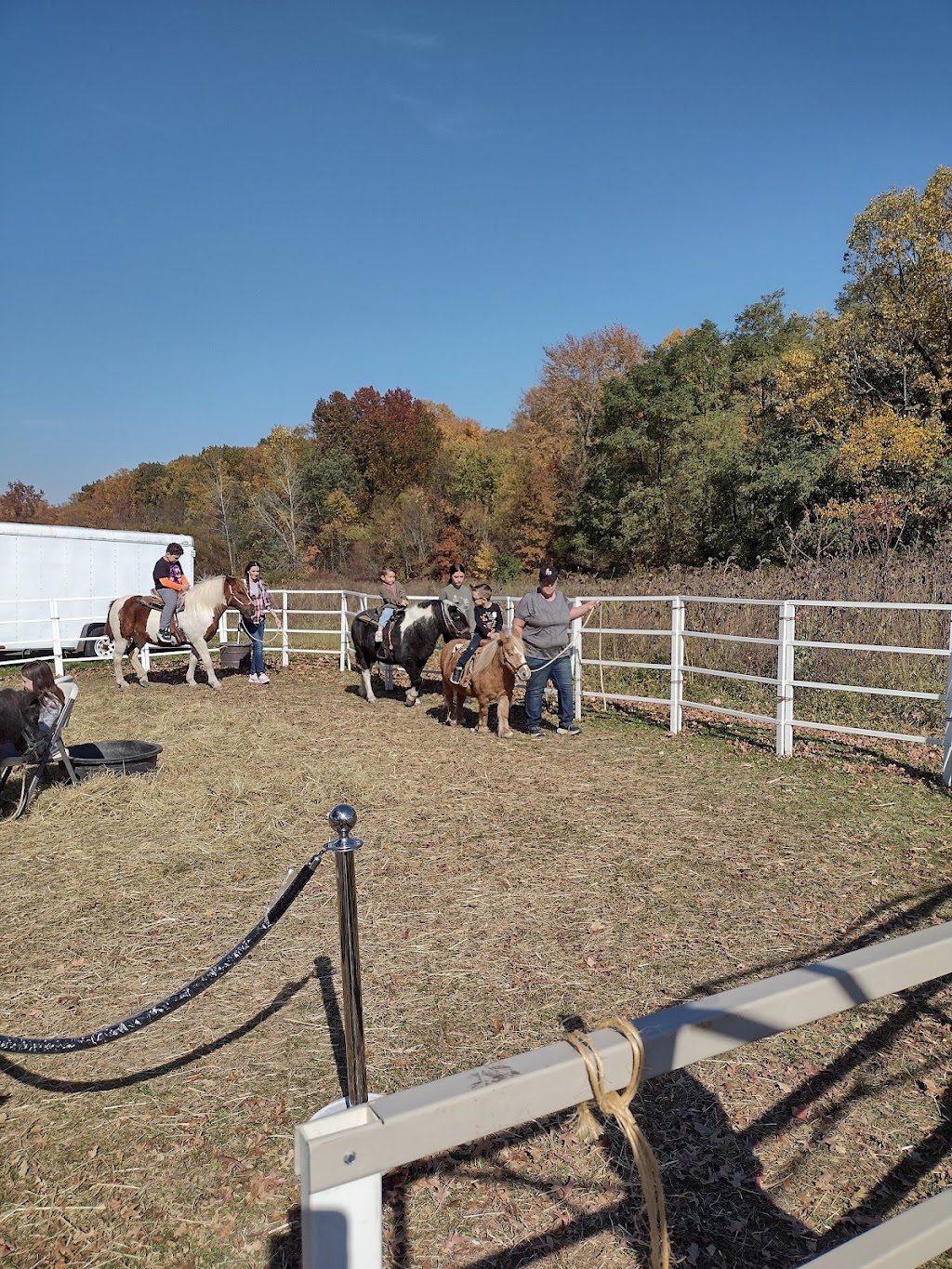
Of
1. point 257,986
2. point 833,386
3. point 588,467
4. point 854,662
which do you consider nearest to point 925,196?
point 833,386

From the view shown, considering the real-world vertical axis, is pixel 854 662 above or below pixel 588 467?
below

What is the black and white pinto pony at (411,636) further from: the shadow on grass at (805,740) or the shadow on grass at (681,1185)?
the shadow on grass at (681,1185)

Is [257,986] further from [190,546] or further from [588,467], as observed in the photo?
[588,467]

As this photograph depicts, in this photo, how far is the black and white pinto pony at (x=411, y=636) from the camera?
10945 millimetres

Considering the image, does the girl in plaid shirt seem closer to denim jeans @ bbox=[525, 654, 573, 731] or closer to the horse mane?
the horse mane

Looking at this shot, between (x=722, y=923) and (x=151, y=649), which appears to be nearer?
(x=722, y=923)

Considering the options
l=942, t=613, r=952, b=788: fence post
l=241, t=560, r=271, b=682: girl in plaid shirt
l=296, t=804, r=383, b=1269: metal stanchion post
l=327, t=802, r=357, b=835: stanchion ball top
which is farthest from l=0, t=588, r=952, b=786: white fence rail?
l=296, t=804, r=383, b=1269: metal stanchion post

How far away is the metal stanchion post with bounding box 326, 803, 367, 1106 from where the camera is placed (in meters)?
1.82

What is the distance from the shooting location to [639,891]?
195 inches

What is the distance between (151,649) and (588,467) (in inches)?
884

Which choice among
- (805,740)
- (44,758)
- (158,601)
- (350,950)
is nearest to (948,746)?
(805,740)

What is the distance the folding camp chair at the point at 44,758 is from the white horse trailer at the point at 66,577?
923 cm

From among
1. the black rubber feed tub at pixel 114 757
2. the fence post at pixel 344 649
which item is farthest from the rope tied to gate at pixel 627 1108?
the fence post at pixel 344 649

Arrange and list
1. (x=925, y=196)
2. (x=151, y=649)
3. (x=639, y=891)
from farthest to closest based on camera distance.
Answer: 1. (x=925, y=196)
2. (x=151, y=649)
3. (x=639, y=891)
